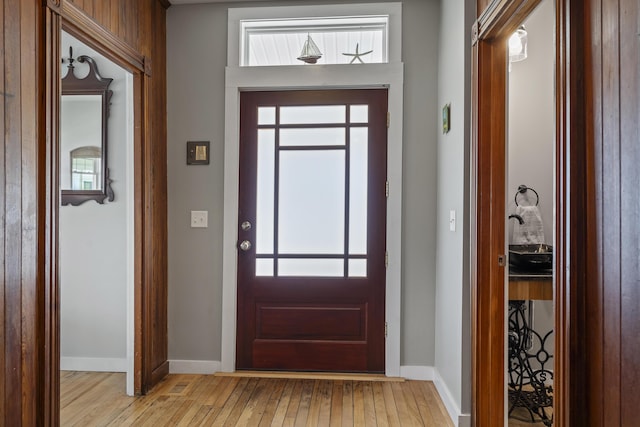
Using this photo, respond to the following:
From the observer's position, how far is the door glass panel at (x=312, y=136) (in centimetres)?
281

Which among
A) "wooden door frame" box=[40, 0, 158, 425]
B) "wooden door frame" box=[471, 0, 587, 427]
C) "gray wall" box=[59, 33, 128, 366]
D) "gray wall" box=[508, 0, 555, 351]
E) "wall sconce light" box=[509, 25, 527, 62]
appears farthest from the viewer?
"gray wall" box=[59, 33, 128, 366]

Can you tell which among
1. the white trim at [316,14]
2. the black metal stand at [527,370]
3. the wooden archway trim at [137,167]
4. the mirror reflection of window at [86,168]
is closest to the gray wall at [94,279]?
the mirror reflection of window at [86,168]

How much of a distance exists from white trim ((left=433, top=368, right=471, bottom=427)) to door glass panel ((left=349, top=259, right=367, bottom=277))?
81cm

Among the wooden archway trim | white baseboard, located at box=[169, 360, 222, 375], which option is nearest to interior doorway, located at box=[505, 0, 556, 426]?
white baseboard, located at box=[169, 360, 222, 375]

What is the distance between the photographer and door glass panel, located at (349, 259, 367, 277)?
2.80m

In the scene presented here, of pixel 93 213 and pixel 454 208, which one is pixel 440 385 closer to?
pixel 454 208

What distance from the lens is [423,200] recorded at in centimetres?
275

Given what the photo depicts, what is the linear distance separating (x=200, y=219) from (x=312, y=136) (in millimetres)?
990

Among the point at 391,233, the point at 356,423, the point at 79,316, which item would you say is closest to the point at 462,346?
the point at 356,423

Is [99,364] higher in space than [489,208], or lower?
lower

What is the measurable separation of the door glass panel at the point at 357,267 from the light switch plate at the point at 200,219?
106cm

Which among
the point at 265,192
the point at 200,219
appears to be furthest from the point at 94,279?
the point at 265,192

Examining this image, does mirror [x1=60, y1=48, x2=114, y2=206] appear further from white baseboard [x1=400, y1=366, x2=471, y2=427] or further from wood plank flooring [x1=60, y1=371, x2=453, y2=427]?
white baseboard [x1=400, y1=366, x2=471, y2=427]

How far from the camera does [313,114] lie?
2822mm
